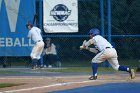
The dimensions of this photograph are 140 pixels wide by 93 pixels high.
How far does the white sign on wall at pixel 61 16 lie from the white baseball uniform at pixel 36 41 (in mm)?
2015

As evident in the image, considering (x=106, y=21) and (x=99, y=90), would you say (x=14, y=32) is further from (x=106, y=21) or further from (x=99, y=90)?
(x=99, y=90)

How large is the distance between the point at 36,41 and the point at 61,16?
2.53m

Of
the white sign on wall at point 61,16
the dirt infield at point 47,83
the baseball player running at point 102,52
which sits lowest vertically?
the dirt infield at point 47,83

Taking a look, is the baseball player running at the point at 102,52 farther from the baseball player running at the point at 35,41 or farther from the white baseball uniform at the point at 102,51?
the baseball player running at the point at 35,41

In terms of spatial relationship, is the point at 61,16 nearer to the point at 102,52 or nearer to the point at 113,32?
the point at 113,32

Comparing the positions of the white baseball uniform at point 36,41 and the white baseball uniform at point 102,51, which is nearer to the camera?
the white baseball uniform at point 102,51

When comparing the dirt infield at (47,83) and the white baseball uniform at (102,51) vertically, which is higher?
the white baseball uniform at (102,51)

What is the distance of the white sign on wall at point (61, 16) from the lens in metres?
23.9

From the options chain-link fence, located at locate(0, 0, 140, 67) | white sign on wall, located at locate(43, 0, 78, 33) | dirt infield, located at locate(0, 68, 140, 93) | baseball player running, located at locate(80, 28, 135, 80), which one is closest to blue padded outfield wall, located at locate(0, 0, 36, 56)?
white sign on wall, located at locate(43, 0, 78, 33)

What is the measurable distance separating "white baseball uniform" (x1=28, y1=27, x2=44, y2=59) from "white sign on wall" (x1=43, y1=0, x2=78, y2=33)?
6.61 feet

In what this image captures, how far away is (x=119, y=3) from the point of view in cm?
2706

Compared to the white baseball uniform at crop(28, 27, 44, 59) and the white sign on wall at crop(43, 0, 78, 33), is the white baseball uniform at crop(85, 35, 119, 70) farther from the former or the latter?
the white sign on wall at crop(43, 0, 78, 33)

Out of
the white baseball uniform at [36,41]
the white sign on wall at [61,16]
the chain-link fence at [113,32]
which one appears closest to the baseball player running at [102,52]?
the white baseball uniform at [36,41]

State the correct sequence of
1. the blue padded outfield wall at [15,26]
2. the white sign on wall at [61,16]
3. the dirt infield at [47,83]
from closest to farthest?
the dirt infield at [47,83] → the blue padded outfield wall at [15,26] → the white sign on wall at [61,16]
